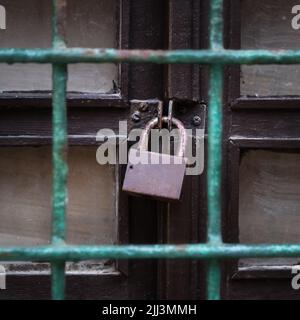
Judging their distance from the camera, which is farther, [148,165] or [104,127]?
[104,127]

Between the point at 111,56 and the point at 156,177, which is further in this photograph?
the point at 156,177

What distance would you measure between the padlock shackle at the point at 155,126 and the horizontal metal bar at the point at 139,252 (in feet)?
1.03

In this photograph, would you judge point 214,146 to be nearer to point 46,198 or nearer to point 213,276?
point 213,276

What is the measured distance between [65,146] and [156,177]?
0.26 meters

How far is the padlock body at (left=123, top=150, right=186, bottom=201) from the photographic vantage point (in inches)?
37.4

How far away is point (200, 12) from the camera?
104cm

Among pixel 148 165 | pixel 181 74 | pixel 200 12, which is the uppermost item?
pixel 200 12

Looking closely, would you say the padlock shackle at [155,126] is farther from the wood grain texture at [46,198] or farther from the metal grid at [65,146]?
the metal grid at [65,146]

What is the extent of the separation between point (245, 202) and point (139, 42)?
35 cm

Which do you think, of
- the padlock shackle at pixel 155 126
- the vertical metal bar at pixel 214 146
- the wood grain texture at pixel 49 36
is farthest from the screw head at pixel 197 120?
the vertical metal bar at pixel 214 146

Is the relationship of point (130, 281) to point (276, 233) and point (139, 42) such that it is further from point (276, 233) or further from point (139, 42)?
point (139, 42)

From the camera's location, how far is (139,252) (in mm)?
701

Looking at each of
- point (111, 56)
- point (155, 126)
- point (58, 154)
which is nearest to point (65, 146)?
point (58, 154)
